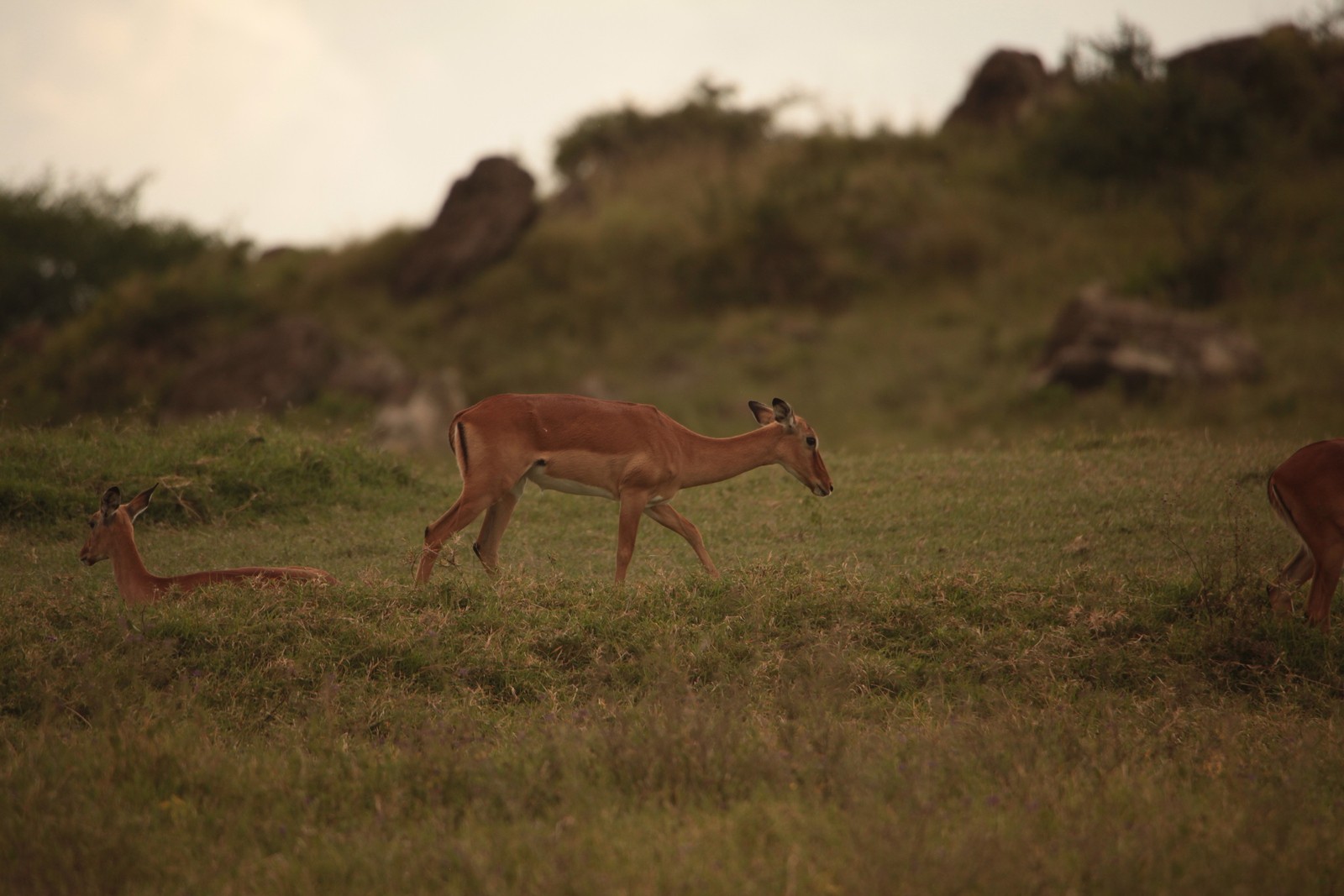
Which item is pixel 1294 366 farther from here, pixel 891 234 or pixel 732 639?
pixel 732 639

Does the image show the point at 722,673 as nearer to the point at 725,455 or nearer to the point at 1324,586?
the point at 725,455

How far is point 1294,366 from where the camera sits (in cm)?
1541

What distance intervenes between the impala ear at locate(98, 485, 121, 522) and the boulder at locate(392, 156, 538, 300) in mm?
17114

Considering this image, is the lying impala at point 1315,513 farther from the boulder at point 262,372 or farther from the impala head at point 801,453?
the boulder at point 262,372

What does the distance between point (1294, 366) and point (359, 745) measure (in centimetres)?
1461

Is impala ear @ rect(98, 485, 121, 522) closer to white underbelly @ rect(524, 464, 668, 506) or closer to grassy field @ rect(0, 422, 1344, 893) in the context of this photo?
grassy field @ rect(0, 422, 1344, 893)

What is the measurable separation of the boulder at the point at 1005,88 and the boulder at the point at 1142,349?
10861 mm

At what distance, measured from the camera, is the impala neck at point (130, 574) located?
6.20 m

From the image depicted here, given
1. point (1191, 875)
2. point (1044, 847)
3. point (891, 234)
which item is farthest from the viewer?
point (891, 234)

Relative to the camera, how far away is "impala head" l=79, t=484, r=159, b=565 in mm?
6676

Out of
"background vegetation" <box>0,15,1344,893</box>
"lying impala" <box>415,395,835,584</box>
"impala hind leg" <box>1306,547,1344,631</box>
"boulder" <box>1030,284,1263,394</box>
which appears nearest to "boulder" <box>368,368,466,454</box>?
"background vegetation" <box>0,15,1344,893</box>

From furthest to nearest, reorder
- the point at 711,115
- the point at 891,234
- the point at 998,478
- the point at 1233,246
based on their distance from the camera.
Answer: the point at 711,115, the point at 891,234, the point at 1233,246, the point at 998,478

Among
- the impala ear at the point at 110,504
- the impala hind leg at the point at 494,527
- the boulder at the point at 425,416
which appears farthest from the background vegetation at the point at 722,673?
the boulder at the point at 425,416

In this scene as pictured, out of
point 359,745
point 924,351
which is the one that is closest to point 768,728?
point 359,745
